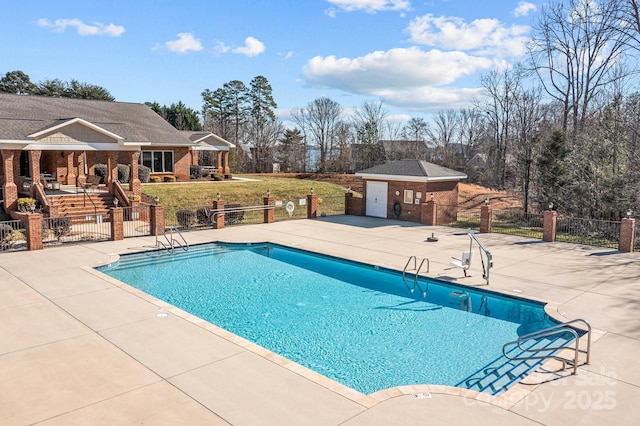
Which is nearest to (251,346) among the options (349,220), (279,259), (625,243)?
(279,259)

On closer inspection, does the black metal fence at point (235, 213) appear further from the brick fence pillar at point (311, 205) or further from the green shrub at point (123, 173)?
the green shrub at point (123, 173)

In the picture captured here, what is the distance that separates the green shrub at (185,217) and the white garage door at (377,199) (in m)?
10.00

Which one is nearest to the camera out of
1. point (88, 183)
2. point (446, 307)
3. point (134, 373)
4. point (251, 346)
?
point (134, 373)

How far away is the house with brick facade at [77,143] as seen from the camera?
74.7ft

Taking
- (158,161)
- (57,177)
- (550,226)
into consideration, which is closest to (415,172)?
(550,226)

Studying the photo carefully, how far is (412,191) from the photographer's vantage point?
24.1m

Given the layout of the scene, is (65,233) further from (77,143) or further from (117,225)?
(77,143)

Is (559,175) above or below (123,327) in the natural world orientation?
above

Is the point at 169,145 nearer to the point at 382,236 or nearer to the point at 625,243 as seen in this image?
the point at 382,236

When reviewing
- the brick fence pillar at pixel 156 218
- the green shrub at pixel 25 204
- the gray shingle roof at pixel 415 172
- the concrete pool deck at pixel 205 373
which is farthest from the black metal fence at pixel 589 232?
the green shrub at pixel 25 204

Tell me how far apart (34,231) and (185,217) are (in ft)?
22.0

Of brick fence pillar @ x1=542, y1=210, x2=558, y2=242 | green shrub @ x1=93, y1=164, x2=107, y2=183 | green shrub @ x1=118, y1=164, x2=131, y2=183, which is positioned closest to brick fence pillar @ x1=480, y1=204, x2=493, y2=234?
brick fence pillar @ x1=542, y1=210, x2=558, y2=242

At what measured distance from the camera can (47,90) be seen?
53.3m

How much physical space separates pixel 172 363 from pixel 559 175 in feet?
80.6
